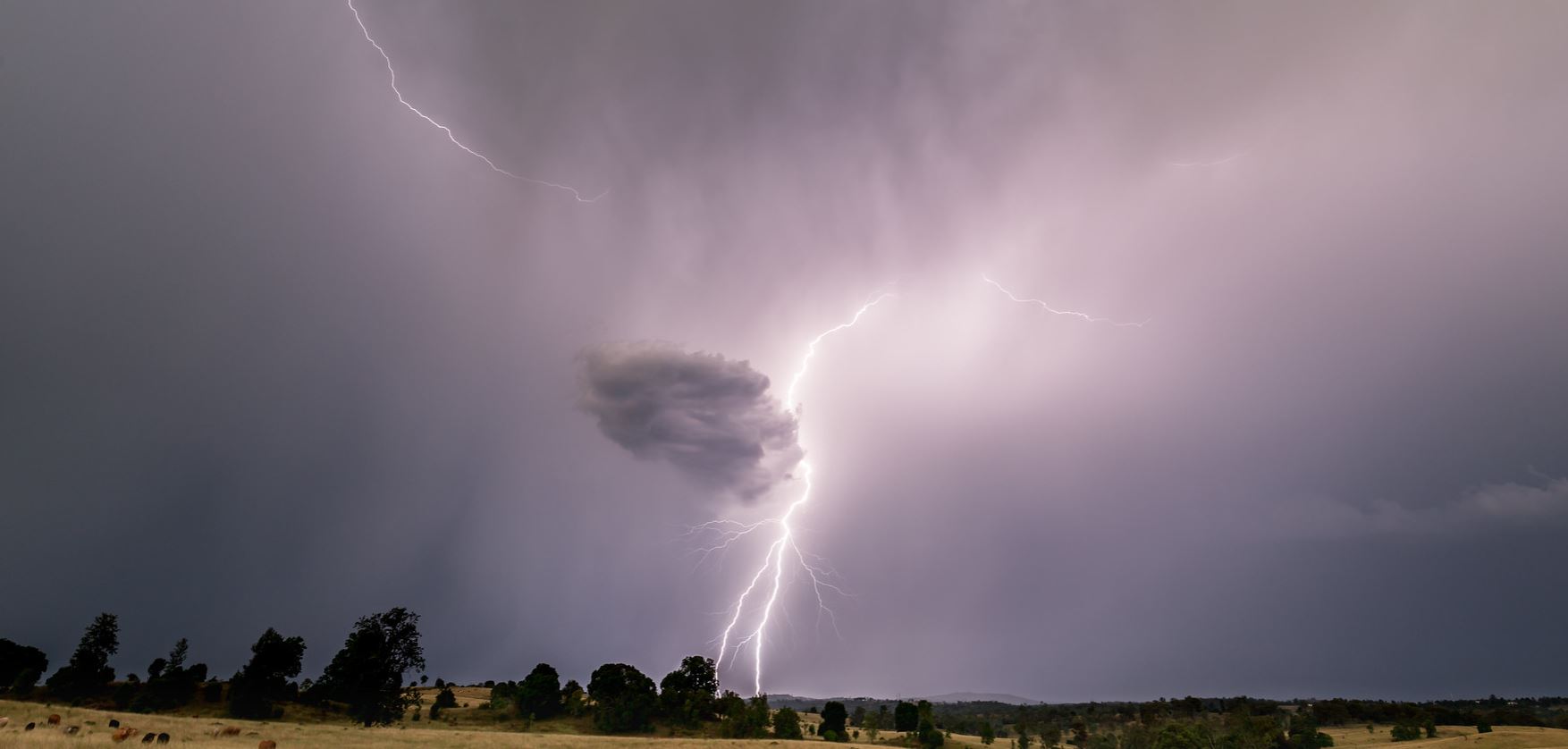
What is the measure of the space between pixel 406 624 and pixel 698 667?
26645 mm

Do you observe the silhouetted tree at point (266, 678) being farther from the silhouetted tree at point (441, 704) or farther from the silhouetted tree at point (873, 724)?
the silhouetted tree at point (873, 724)

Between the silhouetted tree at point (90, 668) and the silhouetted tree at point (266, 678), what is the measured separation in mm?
11181

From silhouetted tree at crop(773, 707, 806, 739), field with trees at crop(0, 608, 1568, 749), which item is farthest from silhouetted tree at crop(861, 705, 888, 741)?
silhouetted tree at crop(773, 707, 806, 739)

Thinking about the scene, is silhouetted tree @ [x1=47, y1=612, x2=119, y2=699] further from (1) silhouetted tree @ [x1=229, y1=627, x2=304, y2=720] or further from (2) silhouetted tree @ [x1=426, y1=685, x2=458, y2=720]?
(2) silhouetted tree @ [x1=426, y1=685, x2=458, y2=720]

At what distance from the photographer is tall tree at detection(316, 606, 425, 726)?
168ft

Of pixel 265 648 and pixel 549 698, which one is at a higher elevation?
pixel 265 648

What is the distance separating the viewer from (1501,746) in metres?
50.9

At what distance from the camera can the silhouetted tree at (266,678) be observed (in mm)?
48781

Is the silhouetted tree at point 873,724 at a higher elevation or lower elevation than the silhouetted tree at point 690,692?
lower

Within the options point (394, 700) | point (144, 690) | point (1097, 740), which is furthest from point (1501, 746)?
point (144, 690)

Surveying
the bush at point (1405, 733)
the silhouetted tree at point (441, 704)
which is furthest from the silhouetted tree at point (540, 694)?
the bush at point (1405, 733)

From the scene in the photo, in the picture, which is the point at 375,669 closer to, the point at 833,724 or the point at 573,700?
the point at 573,700

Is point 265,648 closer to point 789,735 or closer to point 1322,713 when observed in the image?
point 789,735

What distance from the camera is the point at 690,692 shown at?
61.5m
